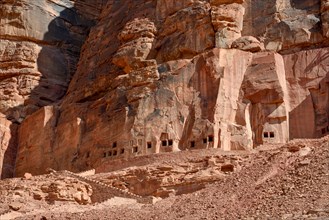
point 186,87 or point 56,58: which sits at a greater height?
point 56,58

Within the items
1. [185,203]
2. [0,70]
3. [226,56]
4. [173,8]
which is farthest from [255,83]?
[0,70]

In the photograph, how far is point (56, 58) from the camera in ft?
205

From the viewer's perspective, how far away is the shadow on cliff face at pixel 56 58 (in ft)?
188

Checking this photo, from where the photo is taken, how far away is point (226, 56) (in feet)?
149

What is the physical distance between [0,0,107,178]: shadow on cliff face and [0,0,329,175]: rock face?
Answer: 18.8 inches

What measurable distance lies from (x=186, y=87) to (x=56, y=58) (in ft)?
66.0

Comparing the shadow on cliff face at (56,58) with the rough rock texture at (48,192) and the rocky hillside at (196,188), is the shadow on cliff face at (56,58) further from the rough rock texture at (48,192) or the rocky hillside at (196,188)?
the rough rock texture at (48,192)

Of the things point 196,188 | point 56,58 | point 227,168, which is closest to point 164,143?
point 227,168

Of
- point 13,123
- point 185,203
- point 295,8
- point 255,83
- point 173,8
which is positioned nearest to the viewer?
point 185,203

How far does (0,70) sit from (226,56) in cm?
2345

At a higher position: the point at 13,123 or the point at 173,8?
the point at 173,8

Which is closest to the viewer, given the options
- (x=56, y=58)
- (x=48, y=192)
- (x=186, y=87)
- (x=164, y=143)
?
(x=48, y=192)

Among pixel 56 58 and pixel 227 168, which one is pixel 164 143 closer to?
pixel 227 168

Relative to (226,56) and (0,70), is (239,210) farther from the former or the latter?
(0,70)
